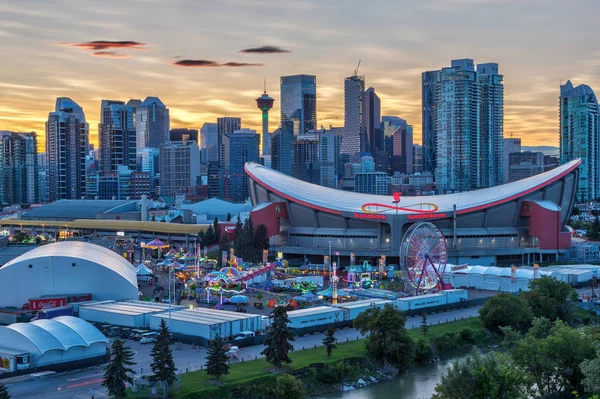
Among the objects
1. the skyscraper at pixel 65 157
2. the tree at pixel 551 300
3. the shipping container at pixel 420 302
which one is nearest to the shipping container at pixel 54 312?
the shipping container at pixel 420 302

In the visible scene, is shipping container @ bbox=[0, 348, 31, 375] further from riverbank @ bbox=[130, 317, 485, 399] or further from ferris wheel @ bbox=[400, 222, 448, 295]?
ferris wheel @ bbox=[400, 222, 448, 295]

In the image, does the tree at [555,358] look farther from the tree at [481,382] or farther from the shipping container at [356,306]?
the shipping container at [356,306]

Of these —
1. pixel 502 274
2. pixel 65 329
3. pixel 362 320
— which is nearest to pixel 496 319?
pixel 362 320

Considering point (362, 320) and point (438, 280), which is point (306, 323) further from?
point (438, 280)

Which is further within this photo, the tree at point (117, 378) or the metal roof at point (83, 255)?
the metal roof at point (83, 255)

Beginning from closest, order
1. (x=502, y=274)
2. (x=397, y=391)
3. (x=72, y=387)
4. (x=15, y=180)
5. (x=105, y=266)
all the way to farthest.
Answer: (x=72, y=387) → (x=397, y=391) → (x=105, y=266) → (x=502, y=274) → (x=15, y=180)

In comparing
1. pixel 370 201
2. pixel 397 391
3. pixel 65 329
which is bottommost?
pixel 397 391

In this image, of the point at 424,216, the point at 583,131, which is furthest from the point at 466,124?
the point at 424,216
